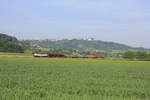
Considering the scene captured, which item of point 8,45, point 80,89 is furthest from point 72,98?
point 8,45

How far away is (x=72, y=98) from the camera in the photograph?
10625mm

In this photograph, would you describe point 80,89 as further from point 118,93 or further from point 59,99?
point 59,99

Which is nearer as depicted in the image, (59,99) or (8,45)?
(59,99)

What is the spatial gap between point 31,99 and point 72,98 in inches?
71.8

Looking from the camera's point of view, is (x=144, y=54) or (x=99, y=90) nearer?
(x=99, y=90)

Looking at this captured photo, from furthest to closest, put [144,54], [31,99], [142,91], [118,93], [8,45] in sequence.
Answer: [8,45], [144,54], [142,91], [118,93], [31,99]

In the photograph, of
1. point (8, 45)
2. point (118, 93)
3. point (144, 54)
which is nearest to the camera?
point (118, 93)

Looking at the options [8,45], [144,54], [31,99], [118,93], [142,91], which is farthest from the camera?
[8,45]

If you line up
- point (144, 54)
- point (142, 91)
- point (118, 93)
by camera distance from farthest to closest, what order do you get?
point (144, 54) < point (142, 91) < point (118, 93)

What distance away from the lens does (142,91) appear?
47.0 ft

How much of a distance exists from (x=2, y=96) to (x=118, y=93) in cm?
644

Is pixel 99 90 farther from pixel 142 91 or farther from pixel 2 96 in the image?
pixel 2 96

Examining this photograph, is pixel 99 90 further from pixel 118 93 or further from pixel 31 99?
pixel 31 99

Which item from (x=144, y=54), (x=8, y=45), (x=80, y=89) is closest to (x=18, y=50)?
(x=8, y=45)
